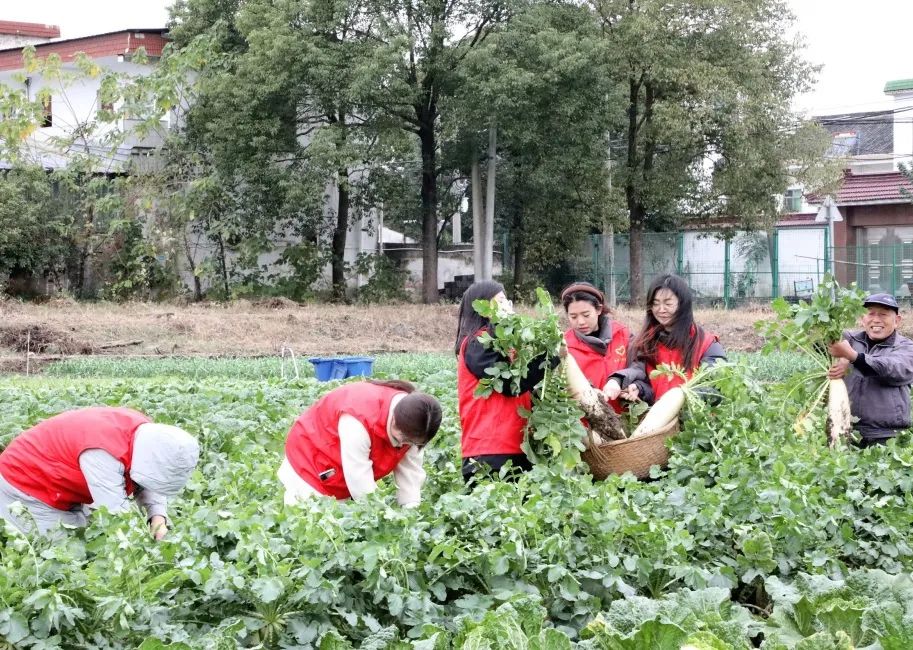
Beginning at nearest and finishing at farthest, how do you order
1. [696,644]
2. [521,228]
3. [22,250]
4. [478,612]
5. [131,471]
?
1. [696,644]
2. [478,612]
3. [131,471]
4. [22,250]
5. [521,228]

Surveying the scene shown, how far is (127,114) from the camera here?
1112 inches

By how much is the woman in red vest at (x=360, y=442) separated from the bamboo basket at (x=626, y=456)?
3.41 ft

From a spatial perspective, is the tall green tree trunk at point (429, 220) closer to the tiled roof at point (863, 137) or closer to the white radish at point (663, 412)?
the tiled roof at point (863, 137)

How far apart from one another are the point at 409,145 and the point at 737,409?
888 inches

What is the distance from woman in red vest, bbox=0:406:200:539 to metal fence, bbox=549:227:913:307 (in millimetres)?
25932

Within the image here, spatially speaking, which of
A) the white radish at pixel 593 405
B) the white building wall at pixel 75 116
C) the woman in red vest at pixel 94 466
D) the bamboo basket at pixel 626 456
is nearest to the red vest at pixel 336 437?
the woman in red vest at pixel 94 466

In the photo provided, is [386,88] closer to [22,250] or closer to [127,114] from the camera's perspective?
[127,114]

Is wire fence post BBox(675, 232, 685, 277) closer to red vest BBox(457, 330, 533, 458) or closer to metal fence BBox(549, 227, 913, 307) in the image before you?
metal fence BBox(549, 227, 913, 307)

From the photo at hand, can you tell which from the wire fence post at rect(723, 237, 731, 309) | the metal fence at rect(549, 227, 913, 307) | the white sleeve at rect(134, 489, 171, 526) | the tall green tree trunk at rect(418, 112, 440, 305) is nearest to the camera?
the white sleeve at rect(134, 489, 171, 526)

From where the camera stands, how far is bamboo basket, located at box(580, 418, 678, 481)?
17.4ft

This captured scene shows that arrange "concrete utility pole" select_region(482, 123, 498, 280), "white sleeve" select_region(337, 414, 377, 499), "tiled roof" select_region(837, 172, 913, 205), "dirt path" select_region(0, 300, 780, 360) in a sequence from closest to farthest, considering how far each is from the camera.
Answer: "white sleeve" select_region(337, 414, 377, 499), "dirt path" select_region(0, 300, 780, 360), "concrete utility pole" select_region(482, 123, 498, 280), "tiled roof" select_region(837, 172, 913, 205)

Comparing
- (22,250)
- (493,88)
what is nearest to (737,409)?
(493,88)

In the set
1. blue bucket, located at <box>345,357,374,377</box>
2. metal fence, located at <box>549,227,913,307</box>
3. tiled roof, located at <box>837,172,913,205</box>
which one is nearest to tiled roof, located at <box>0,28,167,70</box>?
metal fence, located at <box>549,227,913,307</box>

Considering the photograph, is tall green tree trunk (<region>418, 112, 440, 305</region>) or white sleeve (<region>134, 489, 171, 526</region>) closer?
white sleeve (<region>134, 489, 171, 526</region>)
